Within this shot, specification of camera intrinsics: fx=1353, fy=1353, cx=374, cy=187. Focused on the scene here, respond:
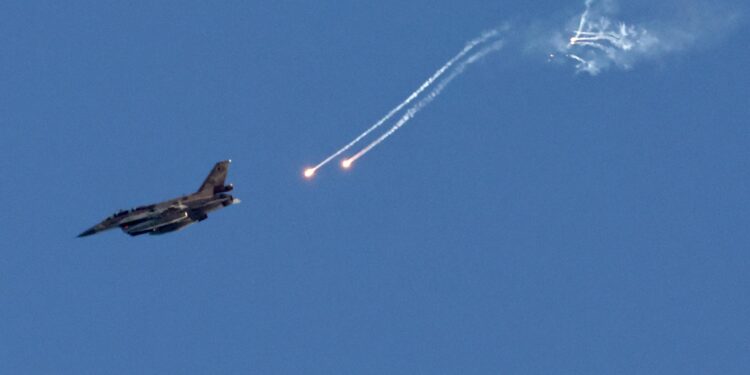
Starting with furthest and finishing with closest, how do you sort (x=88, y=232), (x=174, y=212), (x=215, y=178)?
(x=88, y=232) < (x=215, y=178) < (x=174, y=212)

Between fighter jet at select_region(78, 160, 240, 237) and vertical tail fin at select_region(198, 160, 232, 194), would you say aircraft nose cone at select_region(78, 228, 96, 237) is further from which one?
vertical tail fin at select_region(198, 160, 232, 194)

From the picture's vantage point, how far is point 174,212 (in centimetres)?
12862

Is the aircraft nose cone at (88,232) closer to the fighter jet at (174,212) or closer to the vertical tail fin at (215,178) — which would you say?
the fighter jet at (174,212)

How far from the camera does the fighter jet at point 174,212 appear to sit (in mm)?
128750

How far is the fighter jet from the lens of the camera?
422ft

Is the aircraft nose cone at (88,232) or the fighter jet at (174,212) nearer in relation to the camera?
the fighter jet at (174,212)

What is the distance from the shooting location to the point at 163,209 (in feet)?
422

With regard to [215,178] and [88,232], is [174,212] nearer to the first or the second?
[215,178]

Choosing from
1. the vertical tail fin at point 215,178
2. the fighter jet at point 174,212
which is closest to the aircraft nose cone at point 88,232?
the fighter jet at point 174,212

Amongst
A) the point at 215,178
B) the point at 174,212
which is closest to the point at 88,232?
the point at 174,212

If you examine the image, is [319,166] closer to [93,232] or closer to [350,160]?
[350,160]

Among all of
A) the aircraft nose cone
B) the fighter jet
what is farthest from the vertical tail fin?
the aircraft nose cone

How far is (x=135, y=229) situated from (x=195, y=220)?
18.9 ft

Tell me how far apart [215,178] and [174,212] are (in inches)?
219
